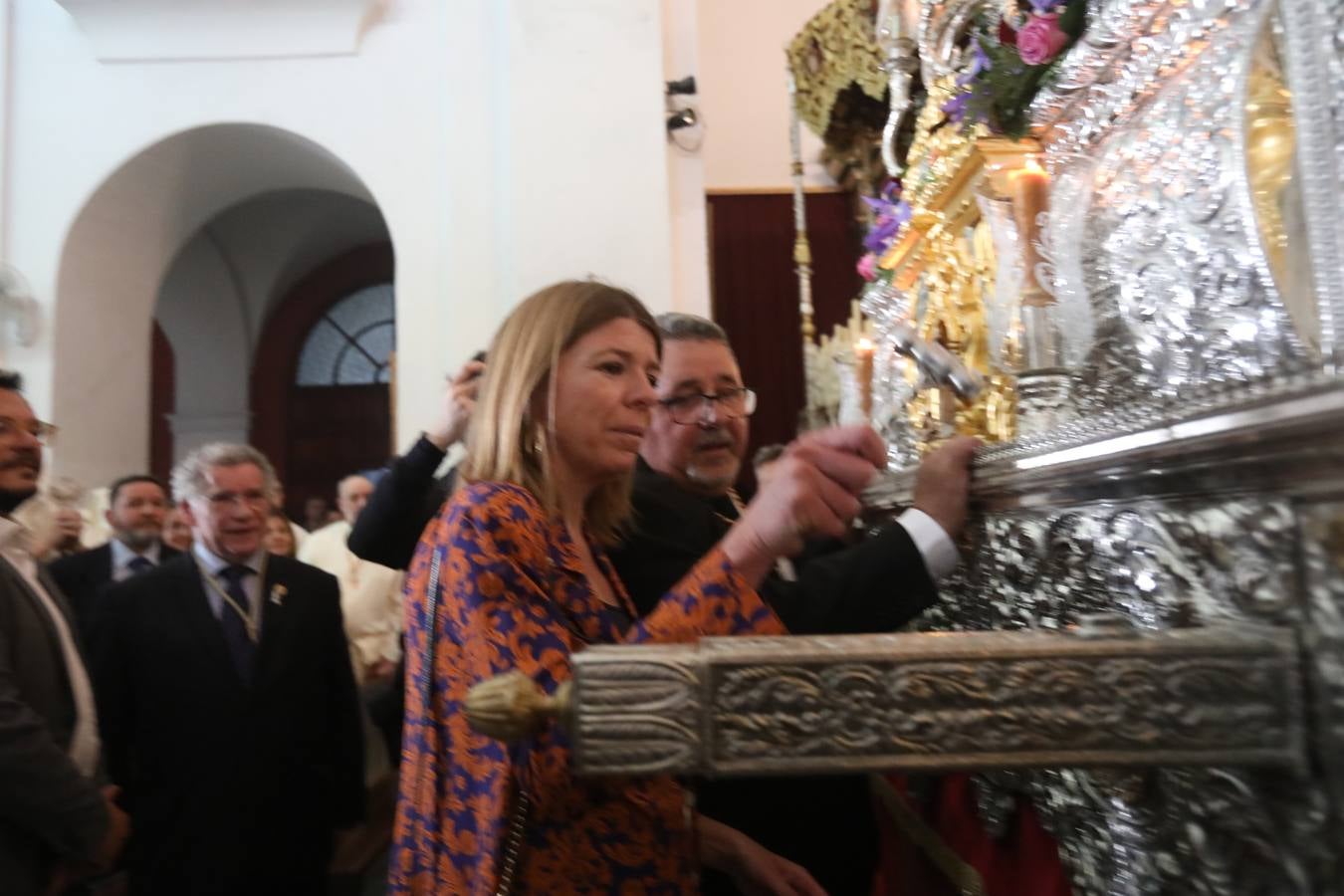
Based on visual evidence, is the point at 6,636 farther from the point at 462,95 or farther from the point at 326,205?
the point at 326,205

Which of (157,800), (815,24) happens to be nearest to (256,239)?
(815,24)

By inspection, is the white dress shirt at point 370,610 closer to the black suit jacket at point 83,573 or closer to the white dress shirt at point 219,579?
the black suit jacket at point 83,573

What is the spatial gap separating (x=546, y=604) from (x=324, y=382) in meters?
7.89

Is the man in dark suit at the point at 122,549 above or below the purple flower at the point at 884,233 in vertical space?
below

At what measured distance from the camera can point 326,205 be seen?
7516 mm

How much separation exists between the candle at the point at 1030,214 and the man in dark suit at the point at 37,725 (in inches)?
65.9

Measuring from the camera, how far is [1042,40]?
1102mm

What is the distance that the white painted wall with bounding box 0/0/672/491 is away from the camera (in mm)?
3916

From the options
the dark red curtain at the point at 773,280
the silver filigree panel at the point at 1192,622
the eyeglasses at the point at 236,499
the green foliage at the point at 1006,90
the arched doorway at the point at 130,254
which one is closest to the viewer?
the silver filigree panel at the point at 1192,622

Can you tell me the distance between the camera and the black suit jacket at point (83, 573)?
3.20 metres

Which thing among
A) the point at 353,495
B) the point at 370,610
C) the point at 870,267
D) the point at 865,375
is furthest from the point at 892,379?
the point at 353,495

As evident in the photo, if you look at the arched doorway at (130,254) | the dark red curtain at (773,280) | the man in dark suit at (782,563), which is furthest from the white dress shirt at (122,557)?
the dark red curtain at (773,280)

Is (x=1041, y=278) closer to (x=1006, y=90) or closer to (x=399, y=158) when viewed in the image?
(x=1006, y=90)

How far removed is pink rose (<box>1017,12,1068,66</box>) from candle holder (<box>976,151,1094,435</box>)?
0.12 m
